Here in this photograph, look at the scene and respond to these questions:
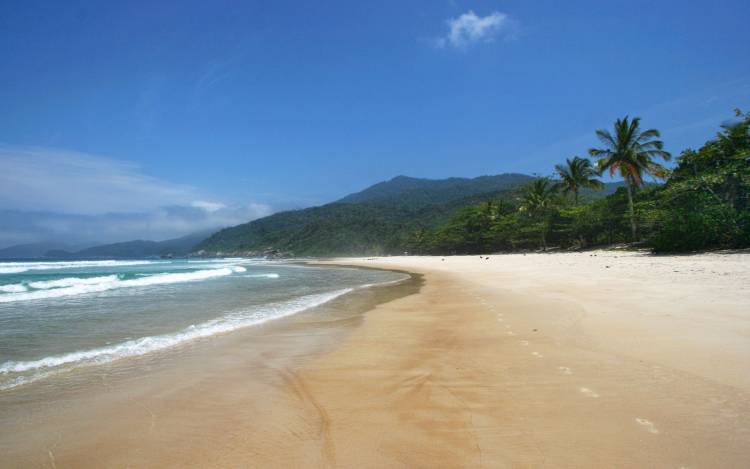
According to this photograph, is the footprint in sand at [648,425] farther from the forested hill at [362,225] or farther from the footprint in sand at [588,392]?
the forested hill at [362,225]

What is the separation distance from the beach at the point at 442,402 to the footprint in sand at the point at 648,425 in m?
0.02

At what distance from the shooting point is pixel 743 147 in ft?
70.7

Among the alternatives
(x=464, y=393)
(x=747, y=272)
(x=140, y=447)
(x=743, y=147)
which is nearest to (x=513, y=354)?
(x=464, y=393)

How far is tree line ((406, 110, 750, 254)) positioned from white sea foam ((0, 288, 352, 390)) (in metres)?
22.6

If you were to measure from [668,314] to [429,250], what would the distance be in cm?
7314

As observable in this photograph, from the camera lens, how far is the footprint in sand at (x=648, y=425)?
2758 millimetres

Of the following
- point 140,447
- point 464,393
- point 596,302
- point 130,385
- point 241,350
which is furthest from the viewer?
A: point 596,302

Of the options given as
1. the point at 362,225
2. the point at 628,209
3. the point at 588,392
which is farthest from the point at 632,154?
the point at 362,225

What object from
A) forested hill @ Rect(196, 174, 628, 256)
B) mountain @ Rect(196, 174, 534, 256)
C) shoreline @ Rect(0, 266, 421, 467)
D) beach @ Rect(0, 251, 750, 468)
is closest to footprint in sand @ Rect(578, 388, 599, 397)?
beach @ Rect(0, 251, 750, 468)

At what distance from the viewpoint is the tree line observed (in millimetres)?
19594

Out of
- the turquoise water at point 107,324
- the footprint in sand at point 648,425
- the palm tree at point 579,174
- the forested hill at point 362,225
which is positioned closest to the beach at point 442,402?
the footprint in sand at point 648,425

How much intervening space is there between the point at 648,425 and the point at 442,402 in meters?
1.67

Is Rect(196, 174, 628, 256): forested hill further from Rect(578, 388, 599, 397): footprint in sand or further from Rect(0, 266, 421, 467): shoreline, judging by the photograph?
Rect(578, 388, 599, 397): footprint in sand

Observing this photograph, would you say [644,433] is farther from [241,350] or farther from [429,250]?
[429,250]
